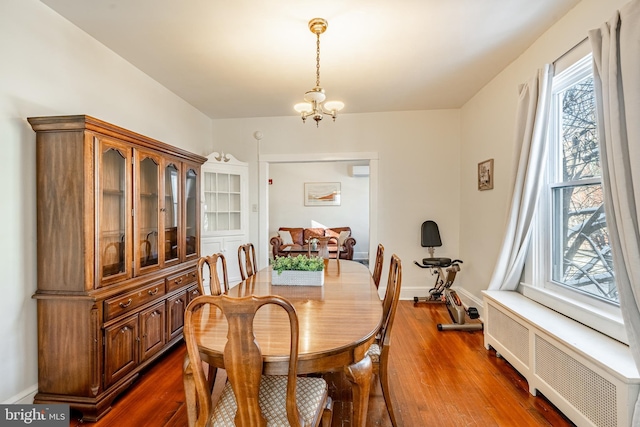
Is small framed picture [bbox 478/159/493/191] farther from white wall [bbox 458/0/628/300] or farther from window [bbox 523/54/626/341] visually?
window [bbox 523/54/626/341]

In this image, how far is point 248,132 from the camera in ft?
15.4

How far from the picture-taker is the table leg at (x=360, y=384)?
1392 mm

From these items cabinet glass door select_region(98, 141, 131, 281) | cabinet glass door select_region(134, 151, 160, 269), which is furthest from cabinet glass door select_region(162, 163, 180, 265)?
cabinet glass door select_region(98, 141, 131, 281)

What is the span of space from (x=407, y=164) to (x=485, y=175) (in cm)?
115

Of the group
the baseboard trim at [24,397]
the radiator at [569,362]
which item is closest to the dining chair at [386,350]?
the radiator at [569,362]

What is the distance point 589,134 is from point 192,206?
346cm

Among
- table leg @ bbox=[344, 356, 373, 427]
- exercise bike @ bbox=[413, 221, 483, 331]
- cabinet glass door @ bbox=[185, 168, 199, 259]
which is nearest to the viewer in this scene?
table leg @ bbox=[344, 356, 373, 427]

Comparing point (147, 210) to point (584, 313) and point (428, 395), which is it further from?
point (584, 313)

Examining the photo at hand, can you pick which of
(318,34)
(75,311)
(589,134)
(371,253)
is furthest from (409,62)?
(75,311)

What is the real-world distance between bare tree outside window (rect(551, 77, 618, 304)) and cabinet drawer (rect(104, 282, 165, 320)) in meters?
3.19

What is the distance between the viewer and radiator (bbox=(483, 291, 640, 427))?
152 cm

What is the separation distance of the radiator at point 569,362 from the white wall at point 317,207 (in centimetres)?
538

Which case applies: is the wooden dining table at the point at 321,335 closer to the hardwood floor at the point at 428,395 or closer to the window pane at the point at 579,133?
the hardwood floor at the point at 428,395

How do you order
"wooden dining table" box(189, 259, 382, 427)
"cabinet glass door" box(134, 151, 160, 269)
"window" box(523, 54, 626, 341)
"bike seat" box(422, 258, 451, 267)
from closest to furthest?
"wooden dining table" box(189, 259, 382, 427), "window" box(523, 54, 626, 341), "cabinet glass door" box(134, 151, 160, 269), "bike seat" box(422, 258, 451, 267)
